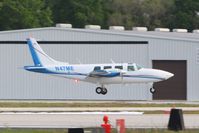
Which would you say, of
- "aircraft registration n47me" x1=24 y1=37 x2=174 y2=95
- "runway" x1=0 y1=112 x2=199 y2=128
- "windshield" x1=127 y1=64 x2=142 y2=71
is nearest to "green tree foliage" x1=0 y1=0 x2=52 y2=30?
"aircraft registration n47me" x1=24 y1=37 x2=174 y2=95

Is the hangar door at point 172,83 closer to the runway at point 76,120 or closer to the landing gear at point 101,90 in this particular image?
the landing gear at point 101,90

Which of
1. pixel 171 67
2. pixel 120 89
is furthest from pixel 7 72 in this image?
pixel 171 67

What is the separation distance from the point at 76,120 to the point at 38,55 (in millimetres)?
20660

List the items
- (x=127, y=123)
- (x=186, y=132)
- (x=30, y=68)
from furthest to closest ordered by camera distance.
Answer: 1. (x=30, y=68)
2. (x=127, y=123)
3. (x=186, y=132)

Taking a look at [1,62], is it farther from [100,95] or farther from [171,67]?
[171,67]

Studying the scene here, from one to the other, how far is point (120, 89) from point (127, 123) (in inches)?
989

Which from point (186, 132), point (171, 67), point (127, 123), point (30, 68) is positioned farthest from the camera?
point (171, 67)

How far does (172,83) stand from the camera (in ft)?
178

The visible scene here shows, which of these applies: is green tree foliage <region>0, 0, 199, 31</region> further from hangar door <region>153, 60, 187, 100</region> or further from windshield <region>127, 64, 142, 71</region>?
windshield <region>127, 64, 142, 71</region>

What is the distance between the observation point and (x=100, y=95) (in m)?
53.0

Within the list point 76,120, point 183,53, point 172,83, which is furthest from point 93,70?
point 76,120

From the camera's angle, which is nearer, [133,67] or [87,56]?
[133,67]

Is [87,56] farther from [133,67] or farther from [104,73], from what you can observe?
[133,67]

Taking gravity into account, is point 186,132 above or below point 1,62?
below
